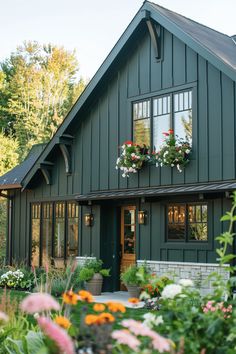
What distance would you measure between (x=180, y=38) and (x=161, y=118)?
1.72 m

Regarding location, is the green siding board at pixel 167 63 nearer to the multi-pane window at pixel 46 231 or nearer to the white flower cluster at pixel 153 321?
the multi-pane window at pixel 46 231

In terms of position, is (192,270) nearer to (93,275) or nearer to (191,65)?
(93,275)

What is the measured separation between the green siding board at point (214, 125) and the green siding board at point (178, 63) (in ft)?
2.31

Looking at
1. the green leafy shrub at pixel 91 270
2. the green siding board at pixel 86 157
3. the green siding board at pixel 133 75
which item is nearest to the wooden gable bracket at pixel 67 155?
the green siding board at pixel 86 157

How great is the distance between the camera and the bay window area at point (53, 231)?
13742 millimetres

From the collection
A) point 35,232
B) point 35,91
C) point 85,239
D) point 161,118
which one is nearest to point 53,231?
point 35,232

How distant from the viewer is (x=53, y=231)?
14289 millimetres

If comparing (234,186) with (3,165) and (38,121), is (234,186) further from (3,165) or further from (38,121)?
(38,121)

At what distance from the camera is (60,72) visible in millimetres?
34438

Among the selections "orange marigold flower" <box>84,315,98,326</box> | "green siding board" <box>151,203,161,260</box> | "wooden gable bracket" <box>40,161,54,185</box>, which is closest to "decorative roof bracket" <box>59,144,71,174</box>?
"wooden gable bracket" <box>40,161,54,185</box>

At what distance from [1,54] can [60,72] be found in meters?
4.29

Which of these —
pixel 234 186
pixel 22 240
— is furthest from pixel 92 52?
pixel 234 186

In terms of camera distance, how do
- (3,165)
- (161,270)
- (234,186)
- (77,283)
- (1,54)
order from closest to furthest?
(234,186) < (161,270) < (77,283) < (3,165) < (1,54)

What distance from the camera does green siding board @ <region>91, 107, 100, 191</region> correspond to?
13.0 m
